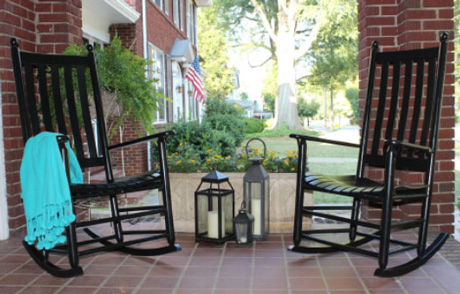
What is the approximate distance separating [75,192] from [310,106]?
36404mm

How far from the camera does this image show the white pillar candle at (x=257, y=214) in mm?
2889

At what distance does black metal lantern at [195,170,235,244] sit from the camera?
2.80 meters

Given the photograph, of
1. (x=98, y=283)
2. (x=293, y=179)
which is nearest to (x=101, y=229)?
(x=98, y=283)

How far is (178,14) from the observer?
11664 millimetres

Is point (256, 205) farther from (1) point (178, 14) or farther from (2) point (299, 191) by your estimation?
(1) point (178, 14)

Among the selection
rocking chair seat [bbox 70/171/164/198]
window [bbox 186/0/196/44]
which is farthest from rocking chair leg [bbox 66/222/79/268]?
window [bbox 186/0/196/44]

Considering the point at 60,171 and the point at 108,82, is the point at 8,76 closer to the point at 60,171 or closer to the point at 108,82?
the point at 108,82

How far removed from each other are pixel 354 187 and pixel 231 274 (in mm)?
744

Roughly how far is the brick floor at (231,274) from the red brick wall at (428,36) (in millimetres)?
355

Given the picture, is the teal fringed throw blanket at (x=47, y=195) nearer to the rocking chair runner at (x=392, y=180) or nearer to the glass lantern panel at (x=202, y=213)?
the glass lantern panel at (x=202, y=213)

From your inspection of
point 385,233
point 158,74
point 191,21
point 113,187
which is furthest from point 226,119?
point 385,233

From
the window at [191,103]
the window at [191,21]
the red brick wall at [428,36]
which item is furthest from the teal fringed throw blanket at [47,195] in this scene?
the window at [191,21]

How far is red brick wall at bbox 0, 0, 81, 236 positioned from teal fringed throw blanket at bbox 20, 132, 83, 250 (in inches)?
30.0

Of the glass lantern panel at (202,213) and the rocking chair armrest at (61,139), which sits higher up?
the rocking chair armrest at (61,139)
